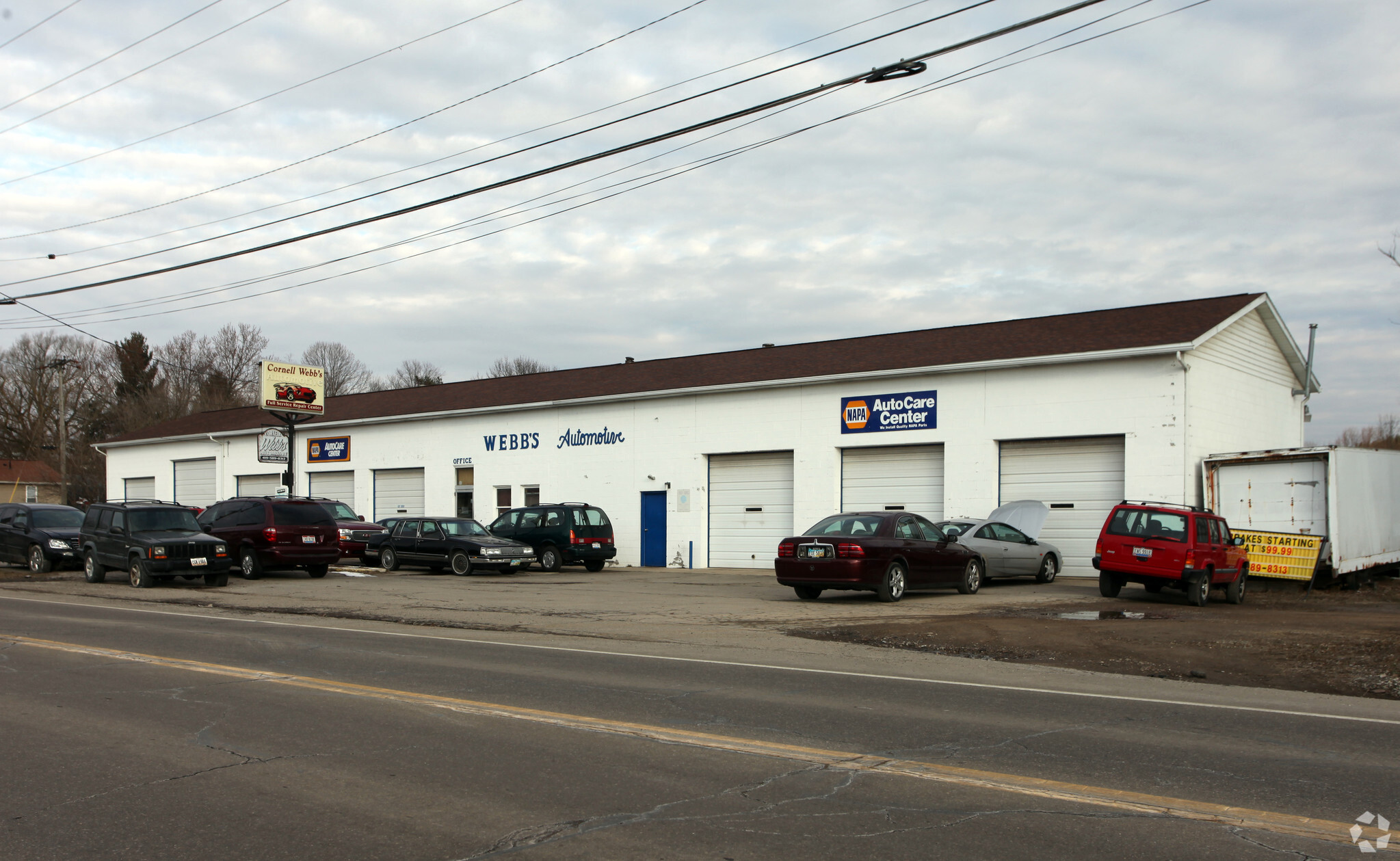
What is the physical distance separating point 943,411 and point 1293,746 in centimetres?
1892

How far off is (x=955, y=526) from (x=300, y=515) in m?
15.0

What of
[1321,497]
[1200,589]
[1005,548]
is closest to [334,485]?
[1005,548]

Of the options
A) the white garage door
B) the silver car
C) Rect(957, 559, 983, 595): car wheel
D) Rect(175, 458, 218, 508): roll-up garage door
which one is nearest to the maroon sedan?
Rect(957, 559, 983, 595): car wheel

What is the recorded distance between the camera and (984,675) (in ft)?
A: 34.9

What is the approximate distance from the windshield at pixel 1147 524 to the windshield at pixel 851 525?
413cm

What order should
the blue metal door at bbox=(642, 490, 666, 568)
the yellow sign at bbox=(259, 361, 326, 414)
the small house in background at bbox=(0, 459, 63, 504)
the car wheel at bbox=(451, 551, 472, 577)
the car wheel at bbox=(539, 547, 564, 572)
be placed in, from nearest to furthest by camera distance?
the car wheel at bbox=(451, 551, 472, 577) → the car wheel at bbox=(539, 547, 564, 572) → the blue metal door at bbox=(642, 490, 666, 568) → the yellow sign at bbox=(259, 361, 326, 414) → the small house in background at bbox=(0, 459, 63, 504)

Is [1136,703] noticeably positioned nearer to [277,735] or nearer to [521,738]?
[521,738]

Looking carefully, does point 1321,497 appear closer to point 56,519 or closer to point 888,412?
point 888,412

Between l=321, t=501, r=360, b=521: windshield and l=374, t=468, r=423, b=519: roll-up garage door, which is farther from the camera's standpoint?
l=374, t=468, r=423, b=519: roll-up garage door

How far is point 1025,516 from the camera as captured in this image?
942 inches

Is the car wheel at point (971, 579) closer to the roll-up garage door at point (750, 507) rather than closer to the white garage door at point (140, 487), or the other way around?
the roll-up garage door at point (750, 507)

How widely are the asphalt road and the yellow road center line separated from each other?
27mm

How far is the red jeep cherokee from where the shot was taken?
17.2 meters

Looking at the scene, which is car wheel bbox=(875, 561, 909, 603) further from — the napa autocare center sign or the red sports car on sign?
the red sports car on sign
